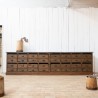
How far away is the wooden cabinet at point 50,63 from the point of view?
718 cm

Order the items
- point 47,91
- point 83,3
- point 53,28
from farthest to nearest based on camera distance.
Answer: point 53,28, point 83,3, point 47,91

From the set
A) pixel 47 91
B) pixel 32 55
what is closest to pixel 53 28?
pixel 32 55

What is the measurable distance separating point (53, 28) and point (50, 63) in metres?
1.48

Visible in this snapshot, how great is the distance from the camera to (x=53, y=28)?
7.70 metres

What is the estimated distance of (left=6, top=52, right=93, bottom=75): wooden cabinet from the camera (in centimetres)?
718

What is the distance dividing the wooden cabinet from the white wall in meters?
0.51

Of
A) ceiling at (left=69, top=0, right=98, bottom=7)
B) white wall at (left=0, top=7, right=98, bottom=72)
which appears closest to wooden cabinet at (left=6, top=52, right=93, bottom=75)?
white wall at (left=0, top=7, right=98, bottom=72)

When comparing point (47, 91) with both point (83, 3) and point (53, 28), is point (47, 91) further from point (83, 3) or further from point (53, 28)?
point (83, 3)

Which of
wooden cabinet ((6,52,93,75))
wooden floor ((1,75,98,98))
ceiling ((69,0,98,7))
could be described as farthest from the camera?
wooden cabinet ((6,52,93,75))

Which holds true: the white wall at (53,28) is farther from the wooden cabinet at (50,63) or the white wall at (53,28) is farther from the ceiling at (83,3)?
the wooden cabinet at (50,63)

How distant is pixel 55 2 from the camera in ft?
25.5

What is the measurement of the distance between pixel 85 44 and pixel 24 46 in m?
2.49

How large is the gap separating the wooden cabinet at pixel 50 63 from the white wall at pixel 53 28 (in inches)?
19.9

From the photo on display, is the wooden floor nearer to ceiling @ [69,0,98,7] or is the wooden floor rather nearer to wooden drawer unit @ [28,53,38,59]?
wooden drawer unit @ [28,53,38,59]
